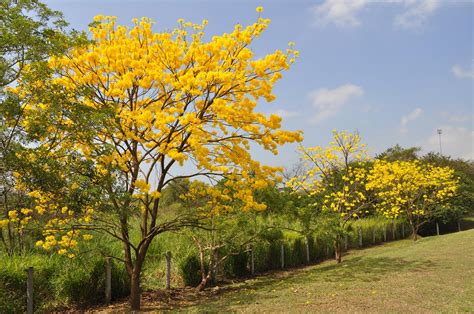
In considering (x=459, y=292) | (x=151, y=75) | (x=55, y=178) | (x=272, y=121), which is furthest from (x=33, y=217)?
(x=459, y=292)

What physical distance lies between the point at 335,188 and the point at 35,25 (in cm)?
1056

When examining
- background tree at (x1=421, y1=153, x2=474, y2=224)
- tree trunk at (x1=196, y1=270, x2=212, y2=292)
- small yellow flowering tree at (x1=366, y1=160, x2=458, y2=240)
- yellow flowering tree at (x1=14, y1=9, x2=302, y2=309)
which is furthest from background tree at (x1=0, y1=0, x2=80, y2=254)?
background tree at (x1=421, y1=153, x2=474, y2=224)

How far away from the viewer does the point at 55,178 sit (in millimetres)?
4457

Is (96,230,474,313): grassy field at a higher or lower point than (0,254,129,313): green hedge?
lower

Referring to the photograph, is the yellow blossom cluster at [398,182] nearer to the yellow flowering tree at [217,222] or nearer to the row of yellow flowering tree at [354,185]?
the row of yellow flowering tree at [354,185]

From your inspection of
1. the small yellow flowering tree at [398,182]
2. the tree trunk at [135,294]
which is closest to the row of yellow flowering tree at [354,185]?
the small yellow flowering tree at [398,182]

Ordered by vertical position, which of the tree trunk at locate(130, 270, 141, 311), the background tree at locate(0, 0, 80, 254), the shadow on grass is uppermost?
the background tree at locate(0, 0, 80, 254)

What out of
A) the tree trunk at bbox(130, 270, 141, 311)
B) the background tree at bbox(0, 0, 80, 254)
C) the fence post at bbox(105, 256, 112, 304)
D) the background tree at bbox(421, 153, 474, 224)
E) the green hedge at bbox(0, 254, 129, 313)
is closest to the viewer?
the background tree at bbox(0, 0, 80, 254)

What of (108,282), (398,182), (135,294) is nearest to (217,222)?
(135,294)

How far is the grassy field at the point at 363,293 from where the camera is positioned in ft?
17.5

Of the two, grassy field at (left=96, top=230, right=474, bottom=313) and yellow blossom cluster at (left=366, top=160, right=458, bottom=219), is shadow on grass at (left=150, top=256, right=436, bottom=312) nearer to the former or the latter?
grassy field at (left=96, top=230, right=474, bottom=313)

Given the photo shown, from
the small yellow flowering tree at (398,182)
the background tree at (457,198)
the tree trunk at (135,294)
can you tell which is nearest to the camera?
the tree trunk at (135,294)

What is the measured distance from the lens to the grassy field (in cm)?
534

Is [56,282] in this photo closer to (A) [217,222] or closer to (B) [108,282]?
(B) [108,282]
